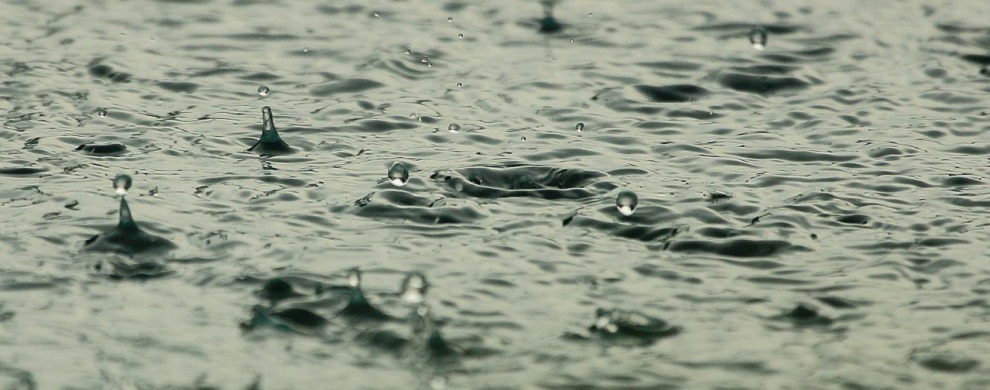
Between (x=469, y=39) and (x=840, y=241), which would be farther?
(x=469, y=39)

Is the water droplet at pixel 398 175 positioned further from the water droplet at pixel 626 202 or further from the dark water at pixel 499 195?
the water droplet at pixel 626 202

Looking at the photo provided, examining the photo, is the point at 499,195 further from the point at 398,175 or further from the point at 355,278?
the point at 355,278

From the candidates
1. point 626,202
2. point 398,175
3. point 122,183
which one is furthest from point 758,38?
point 122,183

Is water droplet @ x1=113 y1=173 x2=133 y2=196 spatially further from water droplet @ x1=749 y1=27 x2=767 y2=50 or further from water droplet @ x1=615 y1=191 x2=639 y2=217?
water droplet @ x1=749 y1=27 x2=767 y2=50

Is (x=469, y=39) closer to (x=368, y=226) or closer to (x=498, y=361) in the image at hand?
(x=368, y=226)

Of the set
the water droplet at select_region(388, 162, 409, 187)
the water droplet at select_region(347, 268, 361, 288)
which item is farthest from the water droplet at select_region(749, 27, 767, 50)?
the water droplet at select_region(347, 268, 361, 288)

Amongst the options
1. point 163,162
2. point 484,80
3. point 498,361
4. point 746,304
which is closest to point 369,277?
point 498,361

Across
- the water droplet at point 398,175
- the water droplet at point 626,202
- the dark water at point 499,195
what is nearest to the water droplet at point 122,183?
the dark water at point 499,195
